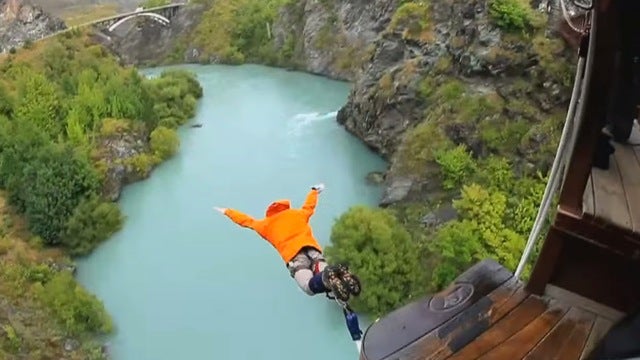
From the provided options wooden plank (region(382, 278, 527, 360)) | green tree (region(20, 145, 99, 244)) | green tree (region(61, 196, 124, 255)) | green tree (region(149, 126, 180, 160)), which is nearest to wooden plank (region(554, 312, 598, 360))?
wooden plank (region(382, 278, 527, 360))

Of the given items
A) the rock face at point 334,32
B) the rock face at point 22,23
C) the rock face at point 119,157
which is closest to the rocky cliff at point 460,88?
the rock face at point 334,32

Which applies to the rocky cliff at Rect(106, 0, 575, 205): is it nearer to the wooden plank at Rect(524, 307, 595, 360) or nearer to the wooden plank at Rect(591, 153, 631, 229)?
the wooden plank at Rect(591, 153, 631, 229)

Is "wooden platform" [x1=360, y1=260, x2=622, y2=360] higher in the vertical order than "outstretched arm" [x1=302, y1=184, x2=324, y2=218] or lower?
higher

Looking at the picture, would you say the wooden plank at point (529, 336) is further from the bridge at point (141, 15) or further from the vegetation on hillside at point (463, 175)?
the bridge at point (141, 15)

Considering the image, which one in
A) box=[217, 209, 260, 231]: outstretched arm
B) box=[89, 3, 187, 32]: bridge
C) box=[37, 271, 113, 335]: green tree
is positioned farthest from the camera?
box=[89, 3, 187, 32]: bridge

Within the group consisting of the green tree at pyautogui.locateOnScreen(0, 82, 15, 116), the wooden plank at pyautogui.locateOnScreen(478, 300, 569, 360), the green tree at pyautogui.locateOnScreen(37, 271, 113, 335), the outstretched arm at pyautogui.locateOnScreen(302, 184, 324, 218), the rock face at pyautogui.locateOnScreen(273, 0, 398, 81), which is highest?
the wooden plank at pyautogui.locateOnScreen(478, 300, 569, 360)

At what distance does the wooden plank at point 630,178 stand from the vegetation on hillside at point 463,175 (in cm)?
867

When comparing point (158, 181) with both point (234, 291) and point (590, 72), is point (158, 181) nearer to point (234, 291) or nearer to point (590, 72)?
point (234, 291)

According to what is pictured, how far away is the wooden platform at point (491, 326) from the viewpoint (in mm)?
1484

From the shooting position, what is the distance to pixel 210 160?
1820 cm

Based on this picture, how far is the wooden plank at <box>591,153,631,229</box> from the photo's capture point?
1.48 m

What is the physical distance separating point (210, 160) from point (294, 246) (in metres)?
15.1

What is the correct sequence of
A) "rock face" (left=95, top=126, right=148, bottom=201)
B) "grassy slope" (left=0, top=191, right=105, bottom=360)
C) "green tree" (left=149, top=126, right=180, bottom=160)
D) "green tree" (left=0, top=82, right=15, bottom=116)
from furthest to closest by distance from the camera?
"green tree" (left=0, top=82, right=15, bottom=116) → "green tree" (left=149, top=126, right=180, bottom=160) → "rock face" (left=95, top=126, right=148, bottom=201) → "grassy slope" (left=0, top=191, right=105, bottom=360)

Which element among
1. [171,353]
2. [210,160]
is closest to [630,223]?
[171,353]
